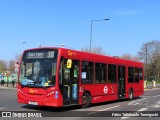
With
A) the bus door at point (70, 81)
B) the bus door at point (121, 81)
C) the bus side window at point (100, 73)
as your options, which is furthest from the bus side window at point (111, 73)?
the bus door at point (70, 81)

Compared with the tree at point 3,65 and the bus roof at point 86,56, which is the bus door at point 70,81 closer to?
the bus roof at point 86,56

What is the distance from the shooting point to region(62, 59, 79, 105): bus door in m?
16.3

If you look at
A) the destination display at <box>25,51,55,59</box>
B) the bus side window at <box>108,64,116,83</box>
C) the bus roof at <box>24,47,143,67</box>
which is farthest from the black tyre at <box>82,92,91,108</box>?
the destination display at <box>25,51,55,59</box>

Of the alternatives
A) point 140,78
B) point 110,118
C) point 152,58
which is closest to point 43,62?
point 110,118

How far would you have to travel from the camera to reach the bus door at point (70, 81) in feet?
53.6

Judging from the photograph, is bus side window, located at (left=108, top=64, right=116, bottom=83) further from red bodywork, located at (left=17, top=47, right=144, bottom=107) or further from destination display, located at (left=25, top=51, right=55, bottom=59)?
destination display, located at (left=25, top=51, right=55, bottom=59)

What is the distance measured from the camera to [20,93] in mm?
16797

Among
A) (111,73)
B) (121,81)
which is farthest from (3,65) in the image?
(111,73)

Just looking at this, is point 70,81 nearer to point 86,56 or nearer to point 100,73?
point 86,56

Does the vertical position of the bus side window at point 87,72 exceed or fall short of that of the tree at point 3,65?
it falls short

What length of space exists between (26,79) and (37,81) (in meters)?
0.73

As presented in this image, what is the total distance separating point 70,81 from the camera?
1683cm

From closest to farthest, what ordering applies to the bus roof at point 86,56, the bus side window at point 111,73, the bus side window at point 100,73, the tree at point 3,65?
the bus roof at point 86,56 < the bus side window at point 100,73 < the bus side window at point 111,73 < the tree at point 3,65

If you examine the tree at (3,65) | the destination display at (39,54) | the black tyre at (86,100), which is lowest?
the black tyre at (86,100)
